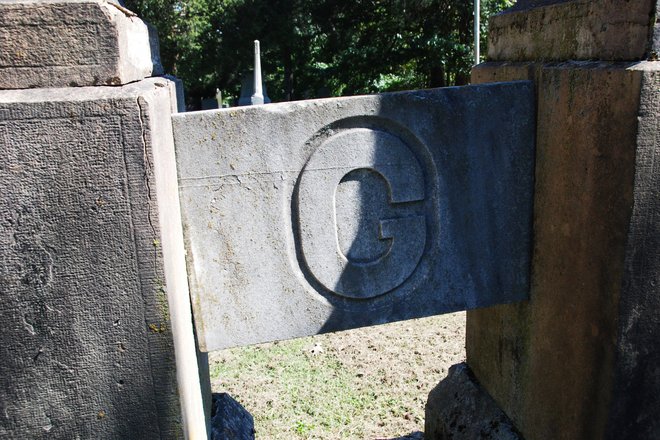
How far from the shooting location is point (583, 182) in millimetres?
1887

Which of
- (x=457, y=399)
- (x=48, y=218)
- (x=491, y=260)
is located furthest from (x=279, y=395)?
(x=48, y=218)

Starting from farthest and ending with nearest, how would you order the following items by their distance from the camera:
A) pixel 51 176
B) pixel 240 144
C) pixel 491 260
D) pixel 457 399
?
pixel 457 399 < pixel 491 260 < pixel 240 144 < pixel 51 176

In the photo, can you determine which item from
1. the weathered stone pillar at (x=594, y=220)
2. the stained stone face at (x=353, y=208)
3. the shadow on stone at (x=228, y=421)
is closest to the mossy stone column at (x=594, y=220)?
the weathered stone pillar at (x=594, y=220)

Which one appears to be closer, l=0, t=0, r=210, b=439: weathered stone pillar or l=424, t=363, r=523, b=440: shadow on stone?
l=0, t=0, r=210, b=439: weathered stone pillar

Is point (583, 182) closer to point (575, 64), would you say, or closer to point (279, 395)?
point (575, 64)

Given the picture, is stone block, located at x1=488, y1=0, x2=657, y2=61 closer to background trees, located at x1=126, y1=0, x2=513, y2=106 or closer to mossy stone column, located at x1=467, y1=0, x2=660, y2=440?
mossy stone column, located at x1=467, y1=0, x2=660, y2=440

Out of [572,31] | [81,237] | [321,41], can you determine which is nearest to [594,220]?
[572,31]

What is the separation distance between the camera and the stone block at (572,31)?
1.73 m

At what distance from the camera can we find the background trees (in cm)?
1441

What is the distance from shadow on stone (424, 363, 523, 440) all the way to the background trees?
12.1 meters

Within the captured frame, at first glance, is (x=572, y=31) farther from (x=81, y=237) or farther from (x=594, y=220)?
(x=81, y=237)

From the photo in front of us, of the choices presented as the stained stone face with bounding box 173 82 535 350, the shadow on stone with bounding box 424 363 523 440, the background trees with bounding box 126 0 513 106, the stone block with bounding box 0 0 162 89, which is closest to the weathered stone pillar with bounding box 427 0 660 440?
the stained stone face with bounding box 173 82 535 350

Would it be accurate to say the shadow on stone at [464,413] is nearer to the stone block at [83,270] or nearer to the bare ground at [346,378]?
the bare ground at [346,378]

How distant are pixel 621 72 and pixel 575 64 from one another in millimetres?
253
